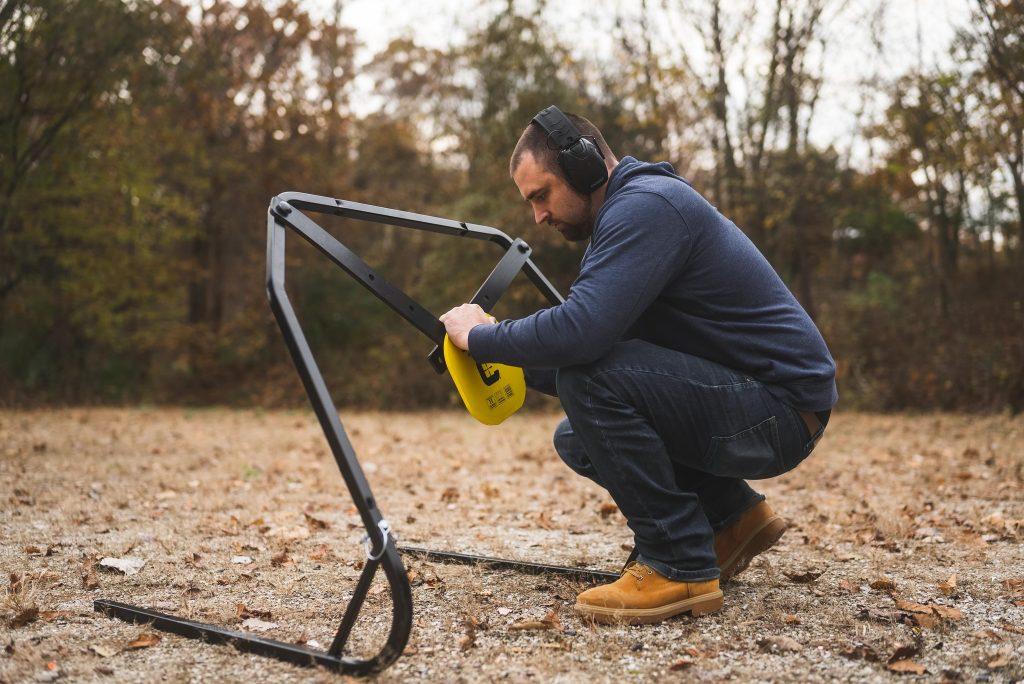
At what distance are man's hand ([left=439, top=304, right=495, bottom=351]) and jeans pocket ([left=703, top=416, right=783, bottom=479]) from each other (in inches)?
32.8

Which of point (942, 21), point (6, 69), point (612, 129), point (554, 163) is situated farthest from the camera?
point (612, 129)

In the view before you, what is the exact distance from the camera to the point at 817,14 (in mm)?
11203

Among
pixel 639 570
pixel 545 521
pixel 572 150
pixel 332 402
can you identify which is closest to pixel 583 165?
pixel 572 150

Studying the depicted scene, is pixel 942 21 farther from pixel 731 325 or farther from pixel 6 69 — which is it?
pixel 6 69

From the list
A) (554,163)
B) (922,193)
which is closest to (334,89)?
(922,193)

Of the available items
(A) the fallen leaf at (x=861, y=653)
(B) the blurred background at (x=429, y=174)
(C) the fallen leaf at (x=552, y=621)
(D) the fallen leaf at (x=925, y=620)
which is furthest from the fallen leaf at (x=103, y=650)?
(B) the blurred background at (x=429, y=174)

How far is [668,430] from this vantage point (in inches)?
102

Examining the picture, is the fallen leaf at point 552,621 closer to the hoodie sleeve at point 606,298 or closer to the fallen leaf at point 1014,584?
the hoodie sleeve at point 606,298

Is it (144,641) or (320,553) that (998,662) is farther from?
(320,553)

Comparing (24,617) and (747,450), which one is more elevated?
(747,450)

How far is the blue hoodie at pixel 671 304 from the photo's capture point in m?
2.40

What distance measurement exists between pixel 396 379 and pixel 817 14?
8322mm

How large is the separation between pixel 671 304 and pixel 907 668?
48.9 inches

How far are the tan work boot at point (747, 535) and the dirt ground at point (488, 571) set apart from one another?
12 cm
